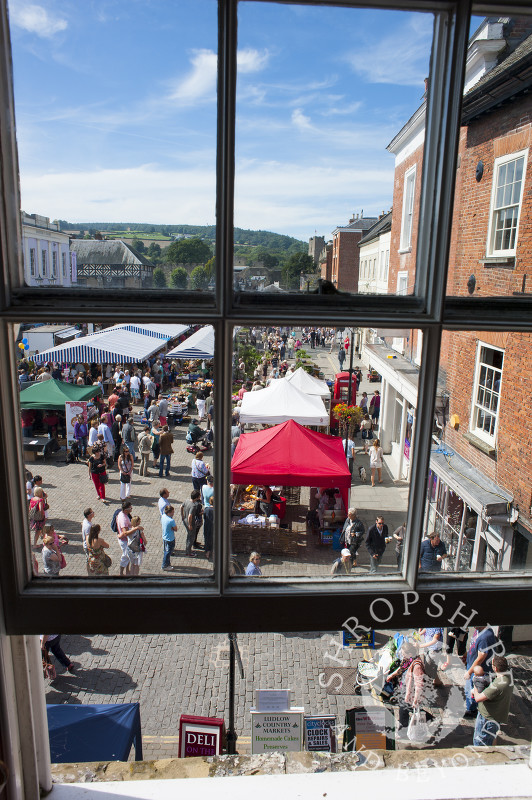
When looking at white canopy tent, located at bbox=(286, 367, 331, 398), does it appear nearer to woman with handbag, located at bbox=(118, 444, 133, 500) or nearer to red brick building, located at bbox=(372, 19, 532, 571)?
red brick building, located at bbox=(372, 19, 532, 571)

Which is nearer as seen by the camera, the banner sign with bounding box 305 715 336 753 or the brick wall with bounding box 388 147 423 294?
the brick wall with bounding box 388 147 423 294

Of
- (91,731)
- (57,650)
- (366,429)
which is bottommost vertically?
(57,650)

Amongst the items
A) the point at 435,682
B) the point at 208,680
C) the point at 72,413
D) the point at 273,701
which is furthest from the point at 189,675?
the point at 72,413

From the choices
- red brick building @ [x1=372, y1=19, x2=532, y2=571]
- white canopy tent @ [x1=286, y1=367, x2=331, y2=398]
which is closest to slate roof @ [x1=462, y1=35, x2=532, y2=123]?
red brick building @ [x1=372, y1=19, x2=532, y2=571]

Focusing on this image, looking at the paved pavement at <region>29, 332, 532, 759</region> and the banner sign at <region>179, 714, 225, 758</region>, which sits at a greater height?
the banner sign at <region>179, 714, 225, 758</region>

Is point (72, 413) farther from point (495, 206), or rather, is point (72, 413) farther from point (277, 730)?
point (495, 206)

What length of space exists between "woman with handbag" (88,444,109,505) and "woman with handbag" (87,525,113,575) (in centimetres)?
127

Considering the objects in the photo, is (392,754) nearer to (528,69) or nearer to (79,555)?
(79,555)

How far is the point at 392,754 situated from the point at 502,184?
8.48 feet

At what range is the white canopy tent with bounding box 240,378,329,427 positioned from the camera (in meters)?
9.45

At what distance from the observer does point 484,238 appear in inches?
103

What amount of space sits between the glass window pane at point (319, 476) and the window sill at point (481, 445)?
0.60 meters

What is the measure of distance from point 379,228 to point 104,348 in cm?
1070

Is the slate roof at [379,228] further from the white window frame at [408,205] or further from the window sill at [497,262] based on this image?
the window sill at [497,262]
